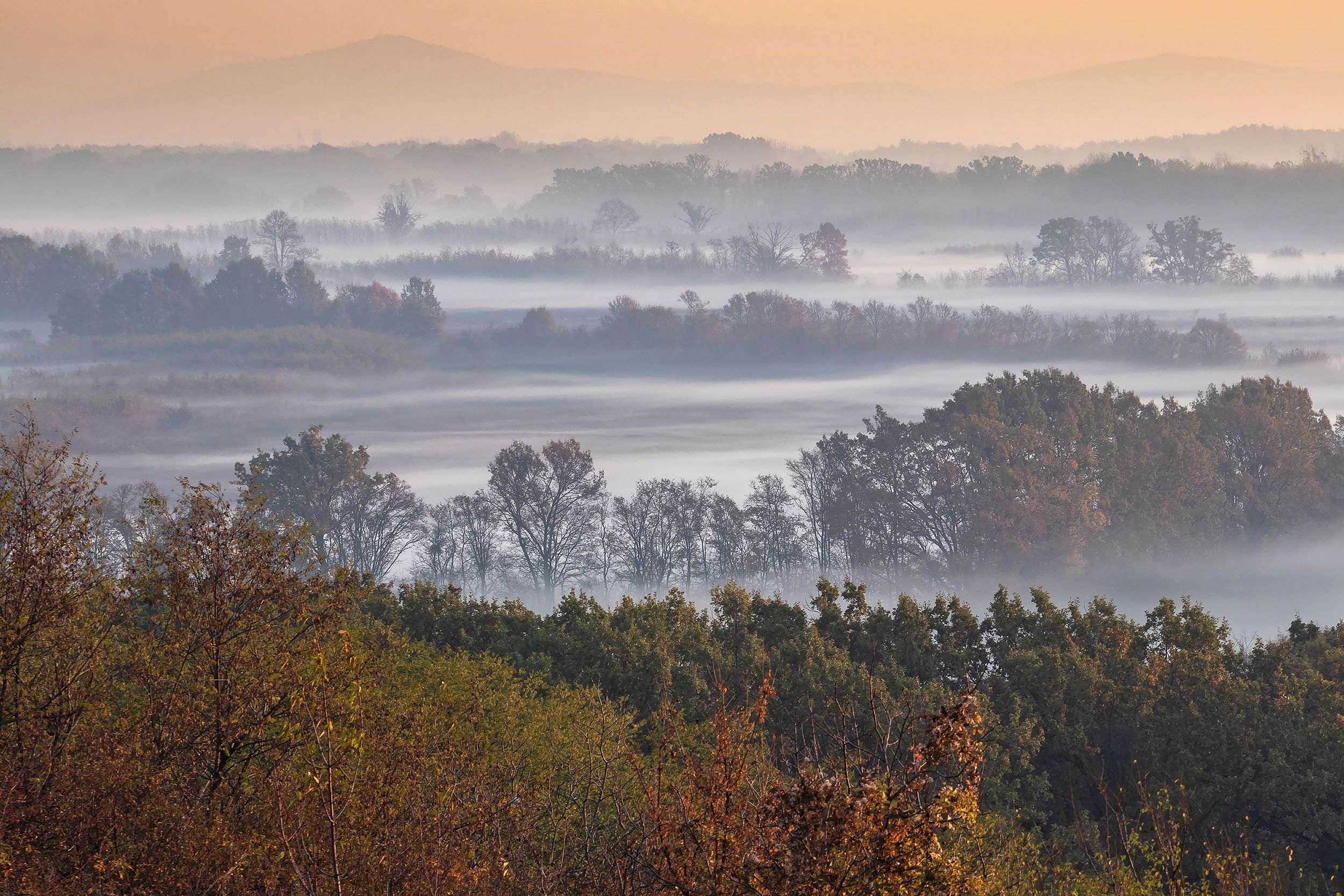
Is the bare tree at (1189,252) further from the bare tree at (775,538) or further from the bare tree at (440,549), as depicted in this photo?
the bare tree at (440,549)

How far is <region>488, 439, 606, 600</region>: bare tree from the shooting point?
9944 cm

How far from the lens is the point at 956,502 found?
9188cm

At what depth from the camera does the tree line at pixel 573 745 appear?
10539 mm

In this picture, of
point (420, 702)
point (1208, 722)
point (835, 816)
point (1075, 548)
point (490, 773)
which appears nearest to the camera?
point (835, 816)

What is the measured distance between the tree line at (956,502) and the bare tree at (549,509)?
157mm

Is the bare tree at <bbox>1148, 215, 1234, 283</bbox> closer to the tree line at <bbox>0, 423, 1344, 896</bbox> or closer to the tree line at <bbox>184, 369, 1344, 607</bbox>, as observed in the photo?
the tree line at <bbox>184, 369, 1344, 607</bbox>

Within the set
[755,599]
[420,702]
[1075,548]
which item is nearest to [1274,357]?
[1075,548]

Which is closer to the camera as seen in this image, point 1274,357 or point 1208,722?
point 1208,722

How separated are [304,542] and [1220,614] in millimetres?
93292

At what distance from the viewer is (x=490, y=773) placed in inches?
873

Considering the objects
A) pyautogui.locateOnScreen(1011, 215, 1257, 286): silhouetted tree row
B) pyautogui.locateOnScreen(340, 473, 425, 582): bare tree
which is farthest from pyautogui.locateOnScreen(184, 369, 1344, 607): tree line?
pyautogui.locateOnScreen(1011, 215, 1257, 286): silhouetted tree row

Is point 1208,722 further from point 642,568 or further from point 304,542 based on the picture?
point 642,568

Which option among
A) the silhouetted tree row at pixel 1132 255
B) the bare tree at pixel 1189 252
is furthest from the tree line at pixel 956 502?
the silhouetted tree row at pixel 1132 255

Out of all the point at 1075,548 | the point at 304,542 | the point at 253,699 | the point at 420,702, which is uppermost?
the point at 304,542
